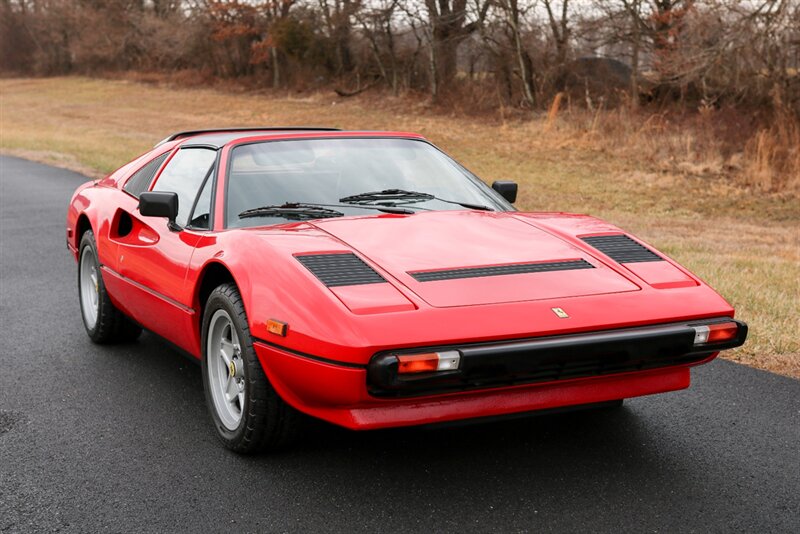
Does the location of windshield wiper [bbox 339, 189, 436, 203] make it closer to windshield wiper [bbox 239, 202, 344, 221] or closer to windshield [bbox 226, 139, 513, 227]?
windshield [bbox 226, 139, 513, 227]

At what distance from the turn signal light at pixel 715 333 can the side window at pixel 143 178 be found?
10.5 feet

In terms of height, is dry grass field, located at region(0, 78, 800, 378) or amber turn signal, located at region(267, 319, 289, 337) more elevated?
amber turn signal, located at region(267, 319, 289, 337)

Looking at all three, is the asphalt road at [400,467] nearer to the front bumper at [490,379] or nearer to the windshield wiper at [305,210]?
the front bumper at [490,379]

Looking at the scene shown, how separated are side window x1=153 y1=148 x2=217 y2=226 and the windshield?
25 cm

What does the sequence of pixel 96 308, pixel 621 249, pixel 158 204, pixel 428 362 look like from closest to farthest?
pixel 428 362 → pixel 621 249 → pixel 158 204 → pixel 96 308

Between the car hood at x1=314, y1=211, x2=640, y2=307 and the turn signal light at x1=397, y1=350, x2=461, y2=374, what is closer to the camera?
the turn signal light at x1=397, y1=350, x2=461, y2=374

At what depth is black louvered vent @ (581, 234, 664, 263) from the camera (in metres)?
3.97

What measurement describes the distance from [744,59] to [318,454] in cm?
1578

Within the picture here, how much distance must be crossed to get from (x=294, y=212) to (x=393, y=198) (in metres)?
0.52

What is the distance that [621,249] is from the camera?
13.4 feet

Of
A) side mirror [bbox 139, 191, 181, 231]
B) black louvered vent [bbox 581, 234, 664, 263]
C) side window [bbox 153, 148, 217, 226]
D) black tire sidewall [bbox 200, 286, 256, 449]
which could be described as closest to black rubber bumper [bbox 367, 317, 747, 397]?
black louvered vent [bbox 581, 234, 664, 263]

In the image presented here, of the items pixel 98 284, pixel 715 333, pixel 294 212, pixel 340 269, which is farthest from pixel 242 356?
pixel 98 284

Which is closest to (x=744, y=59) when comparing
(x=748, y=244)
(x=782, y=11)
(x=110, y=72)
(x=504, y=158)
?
(x=782, y=11)

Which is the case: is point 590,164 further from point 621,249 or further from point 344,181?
point 621,249
